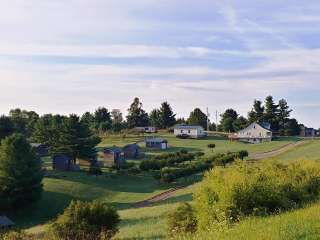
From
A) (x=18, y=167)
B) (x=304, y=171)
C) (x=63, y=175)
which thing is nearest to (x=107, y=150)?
(x=63, y=175)

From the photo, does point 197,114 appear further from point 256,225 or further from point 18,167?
point 256,225

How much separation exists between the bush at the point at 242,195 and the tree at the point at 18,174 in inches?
1455

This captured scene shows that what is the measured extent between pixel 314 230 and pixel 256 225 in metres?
1.74

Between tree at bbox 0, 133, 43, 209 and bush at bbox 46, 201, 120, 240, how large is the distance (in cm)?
2584

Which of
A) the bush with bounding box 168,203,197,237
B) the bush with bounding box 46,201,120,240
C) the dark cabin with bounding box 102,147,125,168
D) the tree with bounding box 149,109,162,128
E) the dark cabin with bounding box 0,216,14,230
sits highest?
the tree with bounding box 149,109,162,128

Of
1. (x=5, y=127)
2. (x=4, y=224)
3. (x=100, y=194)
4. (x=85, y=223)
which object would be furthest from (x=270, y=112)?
(x=85, y=223)

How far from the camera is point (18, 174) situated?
5388 cm

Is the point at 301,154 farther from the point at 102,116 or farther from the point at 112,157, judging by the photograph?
the point at 102,116

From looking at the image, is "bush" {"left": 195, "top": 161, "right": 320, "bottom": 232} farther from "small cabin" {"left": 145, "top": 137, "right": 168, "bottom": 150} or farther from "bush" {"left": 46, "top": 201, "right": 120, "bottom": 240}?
"small cabin" {"left": 145, "top": 137, "right": 168, "bottom": 150}

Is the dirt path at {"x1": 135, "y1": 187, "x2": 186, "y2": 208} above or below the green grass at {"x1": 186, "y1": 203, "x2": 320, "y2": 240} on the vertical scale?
below

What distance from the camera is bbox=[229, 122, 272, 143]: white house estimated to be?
424 ft

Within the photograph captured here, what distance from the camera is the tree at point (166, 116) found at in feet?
552

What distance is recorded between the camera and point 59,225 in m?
26.5

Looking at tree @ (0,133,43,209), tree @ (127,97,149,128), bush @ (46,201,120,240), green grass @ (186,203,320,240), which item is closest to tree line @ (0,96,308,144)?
tree @ (127,97,149,128)
